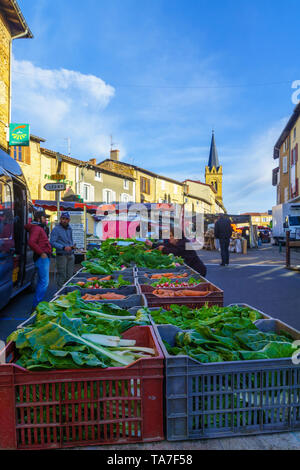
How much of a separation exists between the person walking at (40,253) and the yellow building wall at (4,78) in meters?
9.84

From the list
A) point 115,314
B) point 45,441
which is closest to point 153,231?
point 115,314

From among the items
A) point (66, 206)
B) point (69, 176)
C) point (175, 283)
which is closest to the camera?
point (175, 283)

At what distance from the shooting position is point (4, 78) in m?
15.2

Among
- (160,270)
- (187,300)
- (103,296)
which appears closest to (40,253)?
(160,270)

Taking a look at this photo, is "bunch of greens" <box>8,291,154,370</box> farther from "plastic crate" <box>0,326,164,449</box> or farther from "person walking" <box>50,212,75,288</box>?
"person walking" <box>50,212,75,288</box>

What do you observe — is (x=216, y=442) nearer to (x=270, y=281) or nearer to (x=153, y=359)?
(x=153, y=359)

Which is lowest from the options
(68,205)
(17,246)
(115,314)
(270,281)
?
(270,281)

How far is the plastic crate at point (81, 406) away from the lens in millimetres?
2016

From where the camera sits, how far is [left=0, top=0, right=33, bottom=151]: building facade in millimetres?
14633

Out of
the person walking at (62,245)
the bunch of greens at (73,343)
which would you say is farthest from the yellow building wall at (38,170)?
the bunch of greens at (73,343)

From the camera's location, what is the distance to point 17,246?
7277 mm

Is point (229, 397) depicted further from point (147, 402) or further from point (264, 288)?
point (264, 288)

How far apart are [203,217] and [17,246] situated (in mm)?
25255

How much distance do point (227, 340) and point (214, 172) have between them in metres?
98.7
